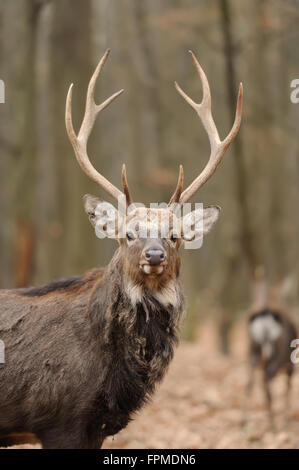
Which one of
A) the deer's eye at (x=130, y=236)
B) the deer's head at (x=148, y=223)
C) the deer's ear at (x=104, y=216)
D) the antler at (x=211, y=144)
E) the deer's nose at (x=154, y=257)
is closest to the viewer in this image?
the deer's nose at (x=154, y=257)

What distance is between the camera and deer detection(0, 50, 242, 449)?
5.03m

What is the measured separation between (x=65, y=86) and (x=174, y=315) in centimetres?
593

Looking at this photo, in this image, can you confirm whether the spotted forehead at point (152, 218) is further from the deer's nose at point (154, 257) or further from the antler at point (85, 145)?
the deer's nose at point (154, 257)

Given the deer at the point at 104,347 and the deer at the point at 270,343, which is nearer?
the deer at the point at 104,347

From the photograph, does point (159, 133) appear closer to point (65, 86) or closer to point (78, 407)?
point (65, 86)

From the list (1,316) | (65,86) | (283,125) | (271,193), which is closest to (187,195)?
(1,316)

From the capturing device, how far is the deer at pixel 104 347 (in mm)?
5031

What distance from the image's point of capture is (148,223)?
5.18 meters

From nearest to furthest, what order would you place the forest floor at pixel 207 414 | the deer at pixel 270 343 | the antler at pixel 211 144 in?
1. the antler at pixel 211 144
2. the forest floor at pixel 207 414
3. the deer at pixel 270 343

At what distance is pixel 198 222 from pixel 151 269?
0.86m

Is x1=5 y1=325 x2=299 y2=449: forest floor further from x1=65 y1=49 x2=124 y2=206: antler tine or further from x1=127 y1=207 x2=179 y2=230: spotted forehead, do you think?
x1=65 y1=49 x2=124 y2=206: antler tine

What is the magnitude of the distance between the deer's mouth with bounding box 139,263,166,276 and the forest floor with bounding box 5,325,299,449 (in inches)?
43.6

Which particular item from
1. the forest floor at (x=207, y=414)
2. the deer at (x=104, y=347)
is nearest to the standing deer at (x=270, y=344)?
the forest floor at (x=207, y=414)

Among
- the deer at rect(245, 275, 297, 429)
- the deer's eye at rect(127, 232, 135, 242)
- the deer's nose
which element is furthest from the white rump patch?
the deer's nose
